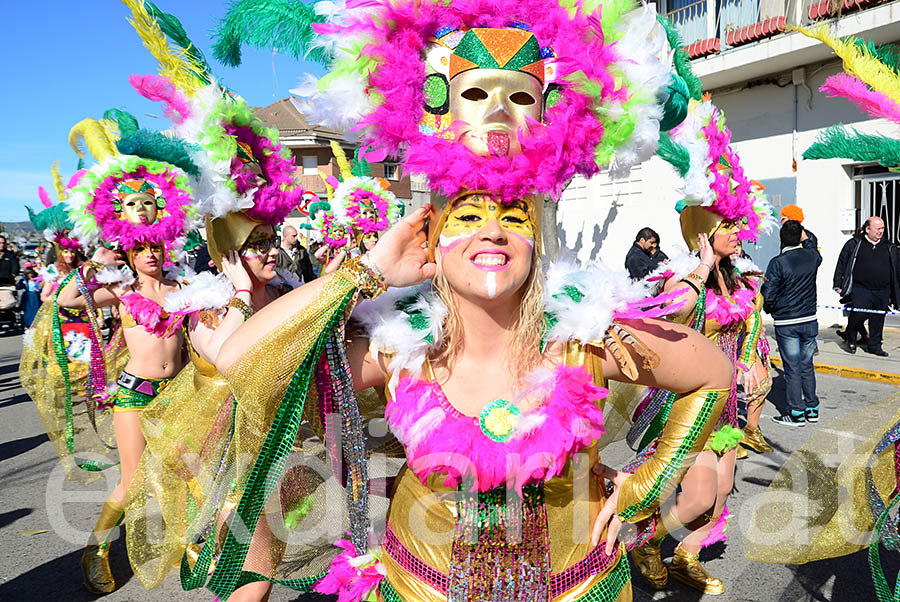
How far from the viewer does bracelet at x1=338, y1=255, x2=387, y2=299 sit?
1.72 metres

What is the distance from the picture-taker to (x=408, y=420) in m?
1.78

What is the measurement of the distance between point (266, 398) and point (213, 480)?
1205 millimetres

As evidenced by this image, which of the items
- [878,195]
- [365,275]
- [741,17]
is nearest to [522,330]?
[365,275]

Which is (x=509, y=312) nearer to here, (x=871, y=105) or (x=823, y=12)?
(x=871, y=105)

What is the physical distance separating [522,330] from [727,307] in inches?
96.4

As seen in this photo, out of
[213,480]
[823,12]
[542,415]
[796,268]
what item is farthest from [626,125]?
[823,12]

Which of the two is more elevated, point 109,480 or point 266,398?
point 266,398

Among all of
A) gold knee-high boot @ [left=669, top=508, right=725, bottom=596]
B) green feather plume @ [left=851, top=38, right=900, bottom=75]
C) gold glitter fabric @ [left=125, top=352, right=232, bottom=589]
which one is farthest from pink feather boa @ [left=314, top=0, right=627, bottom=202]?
gold knee-high boot @ [left=669, top=508, right=725, bottom=596]

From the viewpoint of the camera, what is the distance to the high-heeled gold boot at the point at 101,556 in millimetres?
3512

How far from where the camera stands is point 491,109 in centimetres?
174

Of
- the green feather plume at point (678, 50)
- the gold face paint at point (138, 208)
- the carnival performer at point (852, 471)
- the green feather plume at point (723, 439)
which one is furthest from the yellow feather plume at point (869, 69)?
the gold face paint at point (138, 208)

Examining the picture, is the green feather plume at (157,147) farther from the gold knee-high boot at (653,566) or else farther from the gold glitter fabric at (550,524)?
the gold knee-high boot at (653,566)

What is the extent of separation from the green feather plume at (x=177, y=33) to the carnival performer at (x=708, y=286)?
231 centimetres

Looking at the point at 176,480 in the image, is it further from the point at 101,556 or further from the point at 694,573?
the point at 694,573
